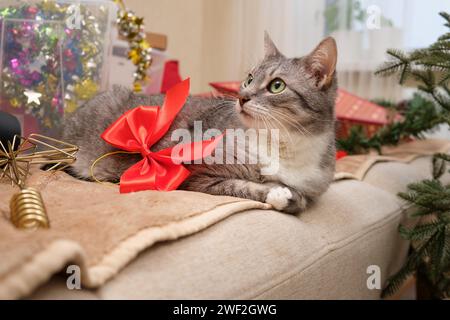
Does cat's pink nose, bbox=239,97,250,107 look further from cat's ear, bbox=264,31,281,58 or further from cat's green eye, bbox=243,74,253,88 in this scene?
cat's ear, bbox=264,31,281,58

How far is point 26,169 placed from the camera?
1.06 metres

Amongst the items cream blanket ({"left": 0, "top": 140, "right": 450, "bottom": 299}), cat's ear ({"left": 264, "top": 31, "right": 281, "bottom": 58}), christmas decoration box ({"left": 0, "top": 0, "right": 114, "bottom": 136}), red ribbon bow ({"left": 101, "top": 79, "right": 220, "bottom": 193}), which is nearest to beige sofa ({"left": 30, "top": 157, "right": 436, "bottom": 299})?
cream blanket ({"left": 0, "top": 140, "right": 450, "bottom": 299})

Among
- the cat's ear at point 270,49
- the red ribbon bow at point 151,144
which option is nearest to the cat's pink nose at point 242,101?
the red ribbon bow at point 151,144

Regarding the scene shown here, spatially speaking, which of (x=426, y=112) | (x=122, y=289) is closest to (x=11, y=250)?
(x=122, y=289)

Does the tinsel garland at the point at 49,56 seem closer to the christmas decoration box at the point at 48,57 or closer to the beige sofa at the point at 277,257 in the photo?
the christmas decoration box at the point at 48,57

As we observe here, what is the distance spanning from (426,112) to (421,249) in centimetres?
88

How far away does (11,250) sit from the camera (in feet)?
1.55

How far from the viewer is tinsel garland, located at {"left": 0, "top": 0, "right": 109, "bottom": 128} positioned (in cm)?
128

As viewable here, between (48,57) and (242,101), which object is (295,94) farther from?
(48,57)

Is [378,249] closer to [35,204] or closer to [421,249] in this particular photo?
[421,249]

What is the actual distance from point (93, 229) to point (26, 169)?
1.82 feet

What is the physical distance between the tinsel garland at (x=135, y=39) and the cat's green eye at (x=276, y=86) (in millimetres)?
949

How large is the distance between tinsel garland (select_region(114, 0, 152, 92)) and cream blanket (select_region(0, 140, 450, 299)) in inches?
37.9

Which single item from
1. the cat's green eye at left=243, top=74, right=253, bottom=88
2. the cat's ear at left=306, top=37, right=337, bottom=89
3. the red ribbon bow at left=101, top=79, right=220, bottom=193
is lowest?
the red ribbon bow at left=101, top=79, right=220, bottom=193
